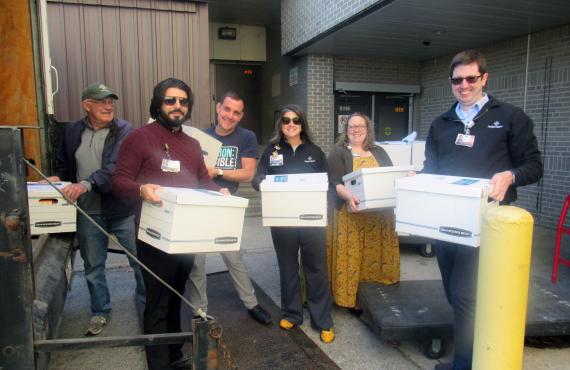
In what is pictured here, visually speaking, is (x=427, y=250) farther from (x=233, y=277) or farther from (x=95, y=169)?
(x=95, y=169)

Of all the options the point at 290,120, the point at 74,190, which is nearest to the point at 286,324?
the point at 290,120

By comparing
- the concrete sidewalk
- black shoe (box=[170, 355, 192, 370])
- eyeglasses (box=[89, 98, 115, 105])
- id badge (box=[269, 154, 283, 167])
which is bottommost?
the concrete sidewalk

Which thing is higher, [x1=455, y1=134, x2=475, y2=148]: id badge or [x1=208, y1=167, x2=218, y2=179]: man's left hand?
[x1=455, y1=134, x2=475, y2=148]: id badge

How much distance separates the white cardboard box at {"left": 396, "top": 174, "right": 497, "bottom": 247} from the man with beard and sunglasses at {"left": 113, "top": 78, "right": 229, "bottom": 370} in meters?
1.10

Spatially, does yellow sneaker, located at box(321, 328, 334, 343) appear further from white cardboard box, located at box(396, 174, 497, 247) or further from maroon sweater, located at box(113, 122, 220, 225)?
maroon sweater, located at box(113, 122, 220, 225)

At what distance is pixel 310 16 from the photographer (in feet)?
25.9

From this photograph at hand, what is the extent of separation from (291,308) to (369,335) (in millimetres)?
632

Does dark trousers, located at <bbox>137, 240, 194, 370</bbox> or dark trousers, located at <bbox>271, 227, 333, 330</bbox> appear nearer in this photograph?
dark trousers, located at <bbox>137, 240, 194, 370</bbox>

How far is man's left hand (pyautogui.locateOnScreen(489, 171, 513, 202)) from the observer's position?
90.9 inches

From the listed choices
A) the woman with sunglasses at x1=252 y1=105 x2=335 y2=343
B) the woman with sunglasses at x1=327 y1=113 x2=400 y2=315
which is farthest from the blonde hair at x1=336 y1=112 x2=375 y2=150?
the woman with sunglasses at x1=252 y1=105 x2=335 y2=343

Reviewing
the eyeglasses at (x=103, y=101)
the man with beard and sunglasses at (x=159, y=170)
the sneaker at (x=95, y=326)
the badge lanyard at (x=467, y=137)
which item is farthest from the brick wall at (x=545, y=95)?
the sneaker at (x=95, y=326)

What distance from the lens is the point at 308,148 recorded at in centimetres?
334

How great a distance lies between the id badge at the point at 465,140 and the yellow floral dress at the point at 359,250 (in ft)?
3.69

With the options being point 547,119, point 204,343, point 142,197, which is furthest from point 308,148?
point 547,119
